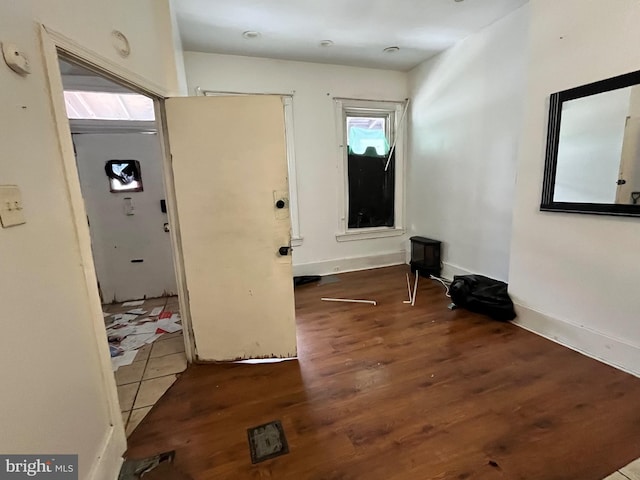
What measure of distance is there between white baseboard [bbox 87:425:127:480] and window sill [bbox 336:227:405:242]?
3250 mm

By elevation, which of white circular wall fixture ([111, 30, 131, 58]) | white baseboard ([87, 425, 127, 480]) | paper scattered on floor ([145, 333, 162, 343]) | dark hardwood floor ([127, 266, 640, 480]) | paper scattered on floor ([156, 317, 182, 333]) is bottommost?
dark hardwood floor ([127, 266, 640, 480])

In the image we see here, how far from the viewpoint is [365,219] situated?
14.9 ft

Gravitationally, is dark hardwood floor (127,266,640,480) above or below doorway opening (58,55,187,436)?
below

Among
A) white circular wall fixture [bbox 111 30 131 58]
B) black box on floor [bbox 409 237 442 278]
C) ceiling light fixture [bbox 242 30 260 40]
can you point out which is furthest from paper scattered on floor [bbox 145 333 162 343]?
black box on floor [bbox 409 237 442 278]

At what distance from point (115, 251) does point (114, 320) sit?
0.84 metres

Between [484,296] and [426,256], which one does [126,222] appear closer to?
[426,256]

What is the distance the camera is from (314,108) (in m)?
3.93

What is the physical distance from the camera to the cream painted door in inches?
78.2

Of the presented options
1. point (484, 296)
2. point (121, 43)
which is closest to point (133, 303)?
point (121, 43)

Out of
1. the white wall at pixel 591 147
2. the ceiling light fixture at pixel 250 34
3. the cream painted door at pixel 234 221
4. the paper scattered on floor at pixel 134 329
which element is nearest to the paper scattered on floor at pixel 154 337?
the paper scattered on floor at pixel 134 329

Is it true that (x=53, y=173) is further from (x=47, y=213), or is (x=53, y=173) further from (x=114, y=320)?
(x=114, y=320)

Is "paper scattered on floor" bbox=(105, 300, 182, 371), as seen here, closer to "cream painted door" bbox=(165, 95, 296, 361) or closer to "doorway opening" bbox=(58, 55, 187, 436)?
"doorway opening" bbox=(58, 55, 187, 436)

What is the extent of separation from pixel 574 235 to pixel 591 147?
24.8 inches

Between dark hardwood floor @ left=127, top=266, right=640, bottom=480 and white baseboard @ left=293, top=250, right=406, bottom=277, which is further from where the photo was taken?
white baseboard @ left=293, top=250, right=406, bottom=277
